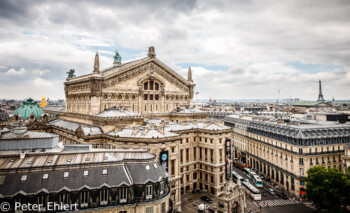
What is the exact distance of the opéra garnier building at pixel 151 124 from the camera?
49156 mm

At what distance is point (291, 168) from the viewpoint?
209 feet

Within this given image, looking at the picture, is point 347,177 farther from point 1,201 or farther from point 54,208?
point 1,201

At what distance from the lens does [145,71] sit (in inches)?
2699

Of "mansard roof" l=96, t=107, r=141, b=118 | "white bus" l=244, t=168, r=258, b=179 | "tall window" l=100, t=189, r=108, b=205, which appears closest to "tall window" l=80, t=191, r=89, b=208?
"tall window" l=100, t=189, r=108, b=205

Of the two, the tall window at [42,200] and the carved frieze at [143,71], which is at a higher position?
the carved frieze at [143,71]

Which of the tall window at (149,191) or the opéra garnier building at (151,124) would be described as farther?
the opéra garnier building at (151,124)

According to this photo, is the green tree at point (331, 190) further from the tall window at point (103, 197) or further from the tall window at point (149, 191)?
the tall window at point (103, 197)

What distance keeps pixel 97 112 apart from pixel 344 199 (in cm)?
5802

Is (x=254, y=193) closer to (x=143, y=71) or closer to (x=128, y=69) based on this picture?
(x=143, y=71)

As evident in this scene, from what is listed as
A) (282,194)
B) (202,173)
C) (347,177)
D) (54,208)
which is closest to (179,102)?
(202,173)

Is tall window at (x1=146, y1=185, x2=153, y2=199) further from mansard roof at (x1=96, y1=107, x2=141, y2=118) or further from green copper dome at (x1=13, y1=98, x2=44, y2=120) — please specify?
green copper dome at (x1=13, y1=98, x2=44, y2=120)

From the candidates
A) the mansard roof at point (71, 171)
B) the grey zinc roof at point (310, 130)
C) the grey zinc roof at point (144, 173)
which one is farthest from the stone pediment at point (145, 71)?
the grey zinc roof at point (144, 173)

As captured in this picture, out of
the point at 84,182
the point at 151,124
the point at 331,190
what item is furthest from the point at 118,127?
the point at 331,190

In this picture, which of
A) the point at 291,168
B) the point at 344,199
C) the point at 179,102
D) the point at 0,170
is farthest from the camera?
the point at 179,102
